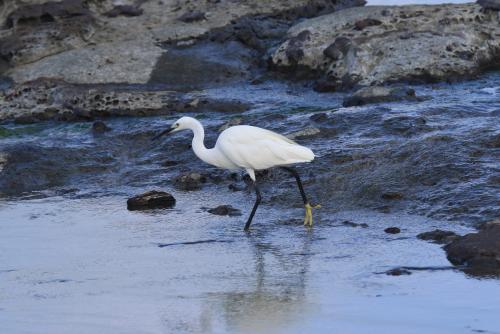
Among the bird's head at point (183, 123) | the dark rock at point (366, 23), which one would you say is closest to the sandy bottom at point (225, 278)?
the bird's head at point (183, 123)

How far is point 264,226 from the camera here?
9500 millimetres

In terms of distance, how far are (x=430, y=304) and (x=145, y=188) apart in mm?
5893

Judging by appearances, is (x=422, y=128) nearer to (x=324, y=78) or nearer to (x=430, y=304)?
(x=324, y=78)

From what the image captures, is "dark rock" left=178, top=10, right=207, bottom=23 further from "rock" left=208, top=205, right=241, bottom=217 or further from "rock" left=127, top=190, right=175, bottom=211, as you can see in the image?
"rock" left=208, top=205, right=241, bottom=217

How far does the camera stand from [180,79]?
627 inches

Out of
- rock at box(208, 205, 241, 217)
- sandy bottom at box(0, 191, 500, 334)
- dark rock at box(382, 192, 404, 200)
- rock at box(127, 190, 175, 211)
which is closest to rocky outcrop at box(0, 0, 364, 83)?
rock at box(127, 190, 175, 211)

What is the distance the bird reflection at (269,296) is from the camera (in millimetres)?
6164

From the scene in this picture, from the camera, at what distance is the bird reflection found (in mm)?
6164

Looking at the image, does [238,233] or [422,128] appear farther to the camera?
[422,128]

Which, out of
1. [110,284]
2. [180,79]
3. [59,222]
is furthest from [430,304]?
[180,79]

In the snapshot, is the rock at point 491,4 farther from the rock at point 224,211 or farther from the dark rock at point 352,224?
the dark rock at point 352,224

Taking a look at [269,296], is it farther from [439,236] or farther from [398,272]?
[439,236]

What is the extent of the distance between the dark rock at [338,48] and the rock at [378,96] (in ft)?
6.03

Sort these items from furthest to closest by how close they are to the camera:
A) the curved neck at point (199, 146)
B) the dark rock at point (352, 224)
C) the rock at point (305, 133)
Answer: the rock at point (305, 133) → the curved neck at point (199, 146) → the dark rock at point (352, 224)
